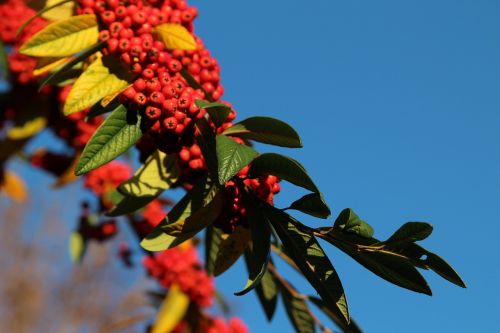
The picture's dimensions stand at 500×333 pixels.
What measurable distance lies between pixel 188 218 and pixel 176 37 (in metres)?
0.47

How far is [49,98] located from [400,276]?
2050 mm

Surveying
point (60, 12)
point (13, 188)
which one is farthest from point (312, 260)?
point (13, 188)

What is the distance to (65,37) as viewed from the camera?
1.75m

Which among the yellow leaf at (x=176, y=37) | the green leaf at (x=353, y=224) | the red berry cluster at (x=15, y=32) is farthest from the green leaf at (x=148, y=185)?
the red berry cluster at (x=15, y=32)

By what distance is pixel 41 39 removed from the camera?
174 cm

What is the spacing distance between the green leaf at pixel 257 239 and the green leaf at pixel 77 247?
1.80 meters

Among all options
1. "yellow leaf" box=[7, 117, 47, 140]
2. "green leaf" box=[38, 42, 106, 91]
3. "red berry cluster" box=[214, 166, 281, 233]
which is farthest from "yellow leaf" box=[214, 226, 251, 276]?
"yellow leaf" box=[7, 117, 47, 140]

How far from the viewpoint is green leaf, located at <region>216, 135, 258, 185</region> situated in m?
1.29

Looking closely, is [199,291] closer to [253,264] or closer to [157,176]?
[157,176]

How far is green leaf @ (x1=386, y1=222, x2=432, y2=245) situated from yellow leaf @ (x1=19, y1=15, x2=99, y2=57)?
913 millimetres

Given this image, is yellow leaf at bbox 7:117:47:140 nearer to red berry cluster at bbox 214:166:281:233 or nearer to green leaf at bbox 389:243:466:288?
red berry cluster at bbox 214:166:281:233

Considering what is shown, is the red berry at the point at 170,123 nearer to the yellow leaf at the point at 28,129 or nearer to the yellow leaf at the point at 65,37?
the yellow leaf at the point at 65,37

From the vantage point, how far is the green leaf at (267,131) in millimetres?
1389

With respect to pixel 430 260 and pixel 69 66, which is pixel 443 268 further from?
pixel 69 66
